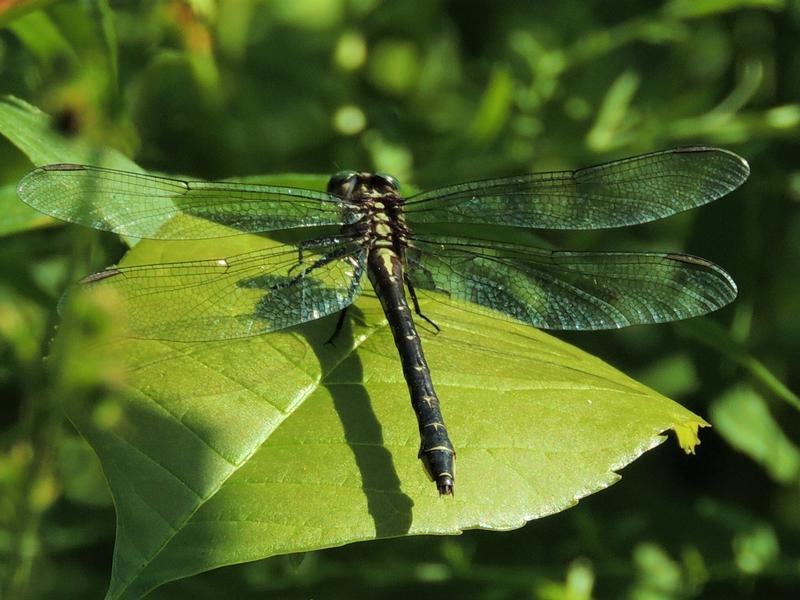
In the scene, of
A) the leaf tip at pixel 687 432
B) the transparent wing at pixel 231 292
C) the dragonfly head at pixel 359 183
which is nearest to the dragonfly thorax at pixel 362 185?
the dragonfly head at pixel 359 183

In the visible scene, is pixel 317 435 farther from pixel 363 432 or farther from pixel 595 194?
pixel 595 194

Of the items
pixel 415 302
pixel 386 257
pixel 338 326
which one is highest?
pixel 386 257

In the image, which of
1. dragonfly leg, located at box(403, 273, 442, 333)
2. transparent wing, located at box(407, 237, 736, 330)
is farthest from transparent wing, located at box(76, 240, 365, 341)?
transparent wing, located at box(407, 237, 736, 330)

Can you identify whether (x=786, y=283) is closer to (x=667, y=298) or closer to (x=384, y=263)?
(x=667, y=298)

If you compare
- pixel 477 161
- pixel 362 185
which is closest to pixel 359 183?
pixel 362 185

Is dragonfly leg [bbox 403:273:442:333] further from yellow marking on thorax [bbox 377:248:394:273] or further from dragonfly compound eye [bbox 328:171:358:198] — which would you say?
dragonfly compound eye [bbox 328:171:358:198]

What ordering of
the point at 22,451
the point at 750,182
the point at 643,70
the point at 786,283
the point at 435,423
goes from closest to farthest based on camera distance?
the point at 435,423 → the point at 22,451 → the point at 750,182 → the point at 786,283 → the point at 643,70

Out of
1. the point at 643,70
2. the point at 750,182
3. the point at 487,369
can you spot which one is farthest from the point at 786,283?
the point at 487,369
